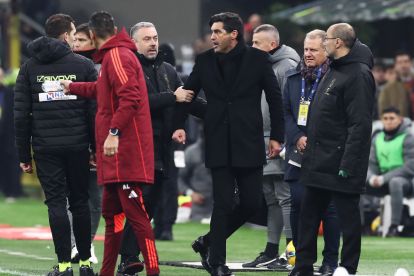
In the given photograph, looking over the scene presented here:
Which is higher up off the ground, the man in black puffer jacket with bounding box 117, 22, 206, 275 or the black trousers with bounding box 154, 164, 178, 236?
the man in black puffer jacket with bounding box 117, 22, 206, 275

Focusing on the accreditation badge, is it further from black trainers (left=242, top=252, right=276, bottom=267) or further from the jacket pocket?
black trainers (left=242, top=252, right=276, bottom=267)

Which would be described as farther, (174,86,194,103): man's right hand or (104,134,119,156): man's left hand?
(174,86,194,103): man's right hand

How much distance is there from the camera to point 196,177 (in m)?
21.5

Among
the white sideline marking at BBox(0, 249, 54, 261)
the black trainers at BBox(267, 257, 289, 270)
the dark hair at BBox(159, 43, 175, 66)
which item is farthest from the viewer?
the dark hair at BBox(159, 43, 175, 66)

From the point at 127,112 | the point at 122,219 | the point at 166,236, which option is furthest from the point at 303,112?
the point at 166,236

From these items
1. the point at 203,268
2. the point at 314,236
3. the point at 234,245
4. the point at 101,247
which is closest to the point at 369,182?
the point at 234,245

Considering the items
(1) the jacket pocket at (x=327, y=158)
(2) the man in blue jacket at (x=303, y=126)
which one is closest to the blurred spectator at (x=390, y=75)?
(2) the man in blue jacket at (x=303, y=126)

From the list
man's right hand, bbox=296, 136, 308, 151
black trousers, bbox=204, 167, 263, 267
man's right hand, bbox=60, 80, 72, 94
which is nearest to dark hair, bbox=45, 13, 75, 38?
man's right hand, bbox=60, 80, 72, 94

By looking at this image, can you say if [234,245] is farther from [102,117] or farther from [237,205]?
[102,117]

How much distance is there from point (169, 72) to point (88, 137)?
1.12 metres

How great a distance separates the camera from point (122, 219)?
11047 mm

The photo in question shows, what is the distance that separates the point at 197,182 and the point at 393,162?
3605 millimetres

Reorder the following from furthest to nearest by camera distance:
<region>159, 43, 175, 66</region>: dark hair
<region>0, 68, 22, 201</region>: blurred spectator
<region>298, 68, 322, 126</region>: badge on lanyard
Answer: <region>0, 68, 22, 201</region>: blurred spectator → <region>159, 43, 175, 66</region>: dark hair → <region>298, 68, 322, 126</region>: badge on lanyard

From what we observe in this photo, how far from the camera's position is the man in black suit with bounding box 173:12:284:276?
11797 millimetres
